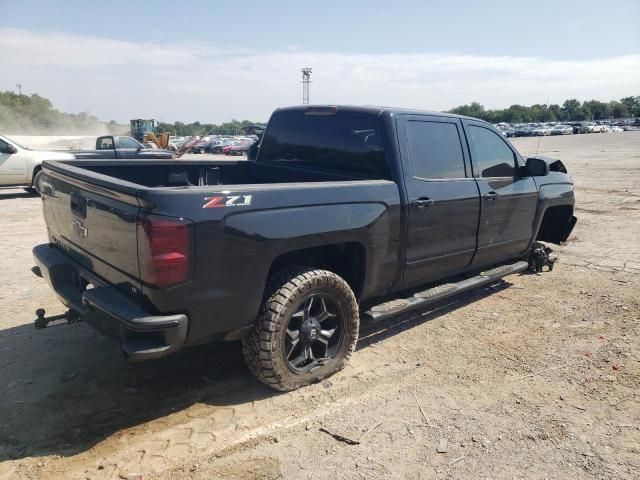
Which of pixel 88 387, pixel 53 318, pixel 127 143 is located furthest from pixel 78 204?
pixel 127 143

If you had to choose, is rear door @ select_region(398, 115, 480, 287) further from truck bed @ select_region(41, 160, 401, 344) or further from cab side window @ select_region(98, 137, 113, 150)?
cab side window @ select_region(98, 137, 113, 150)

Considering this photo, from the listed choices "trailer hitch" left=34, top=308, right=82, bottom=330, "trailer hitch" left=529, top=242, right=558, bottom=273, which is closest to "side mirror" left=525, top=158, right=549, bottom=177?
"trailer hitch" left=529, top=242, right=558, bottom=273

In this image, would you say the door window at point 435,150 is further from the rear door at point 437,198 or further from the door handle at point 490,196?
the door handle at point 490,196

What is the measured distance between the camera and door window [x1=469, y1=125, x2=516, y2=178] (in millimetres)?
4832

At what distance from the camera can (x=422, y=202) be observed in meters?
4.02

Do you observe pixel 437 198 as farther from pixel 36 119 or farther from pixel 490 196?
pixel 36 119

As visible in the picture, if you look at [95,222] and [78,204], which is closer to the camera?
[95,222]

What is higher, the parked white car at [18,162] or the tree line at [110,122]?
the tree line at [110,122]

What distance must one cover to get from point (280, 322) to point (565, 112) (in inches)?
6384

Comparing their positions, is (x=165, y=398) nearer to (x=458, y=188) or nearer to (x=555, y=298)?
(x=458, y=188)

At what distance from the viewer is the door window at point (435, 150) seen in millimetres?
4156

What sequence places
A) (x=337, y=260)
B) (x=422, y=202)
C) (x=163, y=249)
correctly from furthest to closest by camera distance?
(x=422, y=202)
(x=337, y=260)
(x=163, y=249)

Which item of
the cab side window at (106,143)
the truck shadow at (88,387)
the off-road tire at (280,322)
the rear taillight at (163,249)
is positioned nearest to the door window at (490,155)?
the truck shadow at (88,387)

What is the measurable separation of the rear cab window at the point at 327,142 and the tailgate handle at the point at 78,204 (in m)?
1.99
